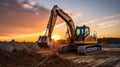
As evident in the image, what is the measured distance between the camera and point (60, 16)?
26.7 metres

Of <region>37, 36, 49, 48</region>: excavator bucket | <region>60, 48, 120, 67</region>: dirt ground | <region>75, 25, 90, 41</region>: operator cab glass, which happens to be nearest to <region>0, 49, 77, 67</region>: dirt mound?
<region>60, 48, 120, 67</region>: dirt ground

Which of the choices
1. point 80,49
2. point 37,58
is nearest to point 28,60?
point 37,58

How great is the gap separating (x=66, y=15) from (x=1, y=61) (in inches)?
548

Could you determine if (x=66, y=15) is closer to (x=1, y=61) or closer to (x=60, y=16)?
(x=60, y=16)

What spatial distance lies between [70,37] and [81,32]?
4.90 ft

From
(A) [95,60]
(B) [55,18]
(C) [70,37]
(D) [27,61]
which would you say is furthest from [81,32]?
(D) [27,61]

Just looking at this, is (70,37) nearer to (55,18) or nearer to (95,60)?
(55,18)

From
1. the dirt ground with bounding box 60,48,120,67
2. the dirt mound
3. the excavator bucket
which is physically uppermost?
the excavator bucket

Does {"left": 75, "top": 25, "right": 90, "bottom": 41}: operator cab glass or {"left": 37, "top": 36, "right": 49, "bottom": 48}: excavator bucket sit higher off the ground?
{"left": 75, "top": 25, "right": 90, "bottom": 41}: operator cab glass

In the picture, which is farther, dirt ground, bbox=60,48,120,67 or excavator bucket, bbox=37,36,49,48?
excavator bucket, bbox=37,36,49,48

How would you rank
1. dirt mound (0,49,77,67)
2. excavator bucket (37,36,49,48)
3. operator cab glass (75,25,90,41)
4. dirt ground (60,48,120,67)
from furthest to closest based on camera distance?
operator cab glass (75,25,90,41) → excavator bucket (37,36,49,48) → dirt ground (60,48,120,67) → dirt mound (0,49,77,67)

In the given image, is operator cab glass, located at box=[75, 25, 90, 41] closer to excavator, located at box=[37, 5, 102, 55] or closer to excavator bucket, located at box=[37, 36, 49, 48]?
excavator, located at box=[37, 5, 102, 55]

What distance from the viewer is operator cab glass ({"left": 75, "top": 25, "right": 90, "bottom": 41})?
25.8 m

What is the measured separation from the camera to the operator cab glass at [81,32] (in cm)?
2584
